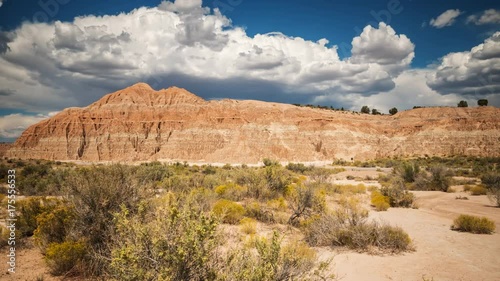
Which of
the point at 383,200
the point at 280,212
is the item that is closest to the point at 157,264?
the point at 280,212

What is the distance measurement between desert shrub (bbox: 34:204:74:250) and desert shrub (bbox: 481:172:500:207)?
2046 centimetres

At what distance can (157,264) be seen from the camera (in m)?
4.03

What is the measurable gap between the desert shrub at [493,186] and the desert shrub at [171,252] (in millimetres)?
18670

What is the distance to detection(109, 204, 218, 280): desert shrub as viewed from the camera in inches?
150

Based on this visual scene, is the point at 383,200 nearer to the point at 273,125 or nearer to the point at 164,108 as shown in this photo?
the point at 273,125

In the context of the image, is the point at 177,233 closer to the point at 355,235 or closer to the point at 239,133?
the point at 355,235

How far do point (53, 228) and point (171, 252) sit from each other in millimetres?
5358

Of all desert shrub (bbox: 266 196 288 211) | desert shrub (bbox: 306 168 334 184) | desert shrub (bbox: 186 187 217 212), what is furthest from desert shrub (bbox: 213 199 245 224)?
desert shrub (bbox: 306 168 334 184)

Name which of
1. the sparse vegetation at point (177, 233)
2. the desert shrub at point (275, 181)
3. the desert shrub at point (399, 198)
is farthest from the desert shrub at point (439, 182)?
the desert shrub at point (275, 181)

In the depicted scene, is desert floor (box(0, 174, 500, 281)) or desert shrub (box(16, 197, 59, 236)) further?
desert shrub (box(16, 197, 59, 236))

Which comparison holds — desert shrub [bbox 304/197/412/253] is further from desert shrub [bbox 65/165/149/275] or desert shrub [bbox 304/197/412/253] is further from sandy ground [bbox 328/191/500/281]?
desert shrub [bbox 65/165/149/275]

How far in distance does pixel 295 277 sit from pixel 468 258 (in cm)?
636

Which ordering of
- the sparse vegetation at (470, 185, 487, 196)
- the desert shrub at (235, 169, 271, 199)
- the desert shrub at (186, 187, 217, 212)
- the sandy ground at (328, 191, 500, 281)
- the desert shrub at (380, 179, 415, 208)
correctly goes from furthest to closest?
the sparse vegetation at (470, 185, 487, 196) < the desert shrub at (380, 179, 415, 208) < the desert shrub at (235, 169, 271, 199) < the sandy ground at (328, 191, 500, 281) < the desert shrub at (186, 187, 217, 212)

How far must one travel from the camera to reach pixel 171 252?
4.06 metres
